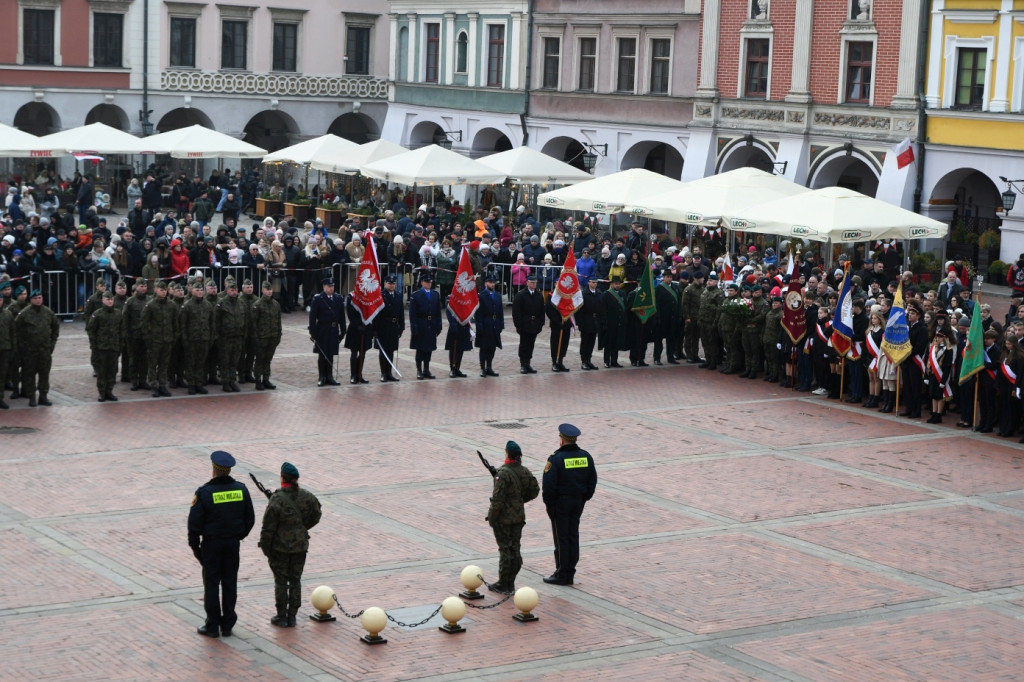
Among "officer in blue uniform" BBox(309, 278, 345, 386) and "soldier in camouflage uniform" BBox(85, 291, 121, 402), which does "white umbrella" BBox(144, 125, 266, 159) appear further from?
"soldier in camouflage uniform" BBox(85, 291, 121, 402)

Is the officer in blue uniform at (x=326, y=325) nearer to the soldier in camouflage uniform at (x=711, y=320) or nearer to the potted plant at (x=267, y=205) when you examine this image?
the soldier in camouflage uniform at (x=711, y=320)

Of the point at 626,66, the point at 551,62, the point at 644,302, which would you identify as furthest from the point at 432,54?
the point at 644,302

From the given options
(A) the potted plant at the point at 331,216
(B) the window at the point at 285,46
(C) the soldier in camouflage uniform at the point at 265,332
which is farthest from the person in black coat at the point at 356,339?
(B) the window at the point at 285,46

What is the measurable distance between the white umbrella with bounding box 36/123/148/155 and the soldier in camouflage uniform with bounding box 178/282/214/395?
1741 centimetres

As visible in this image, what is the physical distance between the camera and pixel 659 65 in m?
46.8

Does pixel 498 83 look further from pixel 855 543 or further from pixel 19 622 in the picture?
pixel 19 622

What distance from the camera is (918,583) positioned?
49.9 ft

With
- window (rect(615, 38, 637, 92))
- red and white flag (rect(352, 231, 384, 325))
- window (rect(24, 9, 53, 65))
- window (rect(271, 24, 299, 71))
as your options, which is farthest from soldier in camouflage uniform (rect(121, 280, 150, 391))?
window (rect(271, 24, 299, 71))

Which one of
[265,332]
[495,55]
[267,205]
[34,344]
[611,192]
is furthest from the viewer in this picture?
[495,55]

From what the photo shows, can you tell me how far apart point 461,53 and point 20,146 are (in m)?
20.6

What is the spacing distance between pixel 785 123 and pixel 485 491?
26.9m

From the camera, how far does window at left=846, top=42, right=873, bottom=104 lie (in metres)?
41.0

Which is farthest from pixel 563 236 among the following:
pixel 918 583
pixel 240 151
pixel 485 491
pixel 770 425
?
pixel 918 583

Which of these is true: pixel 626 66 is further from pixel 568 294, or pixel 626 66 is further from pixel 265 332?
pixel 265 332
